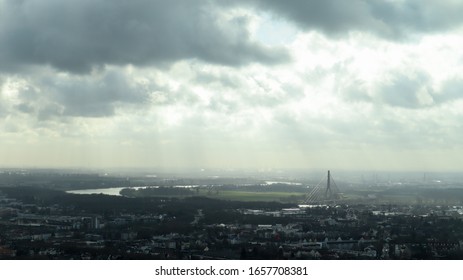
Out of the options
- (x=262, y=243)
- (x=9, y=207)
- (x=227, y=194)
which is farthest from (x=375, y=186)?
(x=262, y=243)

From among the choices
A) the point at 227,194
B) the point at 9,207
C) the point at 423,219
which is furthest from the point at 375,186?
the point at 9,207

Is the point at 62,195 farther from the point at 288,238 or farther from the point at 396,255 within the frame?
the point at 396,255

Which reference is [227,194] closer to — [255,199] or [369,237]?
[255,199]

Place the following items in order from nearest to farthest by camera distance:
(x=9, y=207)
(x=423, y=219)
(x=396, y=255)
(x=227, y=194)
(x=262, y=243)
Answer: (x=396, y=255) → (x=262, y=243) → (x=423, y=219) → (x=9, y=207) → (x=227, y=194)

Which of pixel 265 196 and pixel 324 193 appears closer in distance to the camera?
pixel 265 196

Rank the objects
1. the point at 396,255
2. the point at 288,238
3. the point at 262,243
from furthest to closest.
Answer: the point at 288,238, the point at 262,243, the point at 396,255

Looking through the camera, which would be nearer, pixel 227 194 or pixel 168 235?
pixel 168 235

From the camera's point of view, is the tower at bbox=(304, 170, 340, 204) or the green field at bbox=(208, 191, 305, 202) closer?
the tower at bbox=(304, 170, 340, 204)

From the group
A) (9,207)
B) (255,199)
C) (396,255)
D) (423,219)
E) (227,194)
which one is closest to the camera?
(396,255)

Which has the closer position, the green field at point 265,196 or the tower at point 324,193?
the tower at point 324,193
